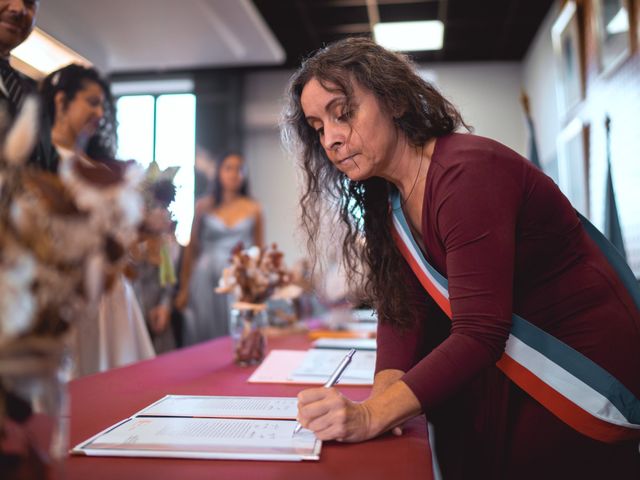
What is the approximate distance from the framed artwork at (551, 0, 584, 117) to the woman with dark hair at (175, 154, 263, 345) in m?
2.58

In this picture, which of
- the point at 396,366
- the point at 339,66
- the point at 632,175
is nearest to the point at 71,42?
the point at 339,66

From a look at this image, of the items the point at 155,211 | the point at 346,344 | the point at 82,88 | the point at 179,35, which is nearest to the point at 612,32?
the point at 346,344

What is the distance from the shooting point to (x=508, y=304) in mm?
932

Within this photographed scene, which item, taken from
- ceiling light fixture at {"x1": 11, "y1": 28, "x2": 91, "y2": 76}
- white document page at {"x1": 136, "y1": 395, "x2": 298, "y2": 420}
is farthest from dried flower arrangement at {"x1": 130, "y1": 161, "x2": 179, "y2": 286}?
ceiling light fixture at {"x1": 11, "y1": 28, "x2": 91, "y2": 76}

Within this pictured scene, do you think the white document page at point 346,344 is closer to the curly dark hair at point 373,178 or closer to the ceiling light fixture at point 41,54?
the curly dark hair at point 373,178

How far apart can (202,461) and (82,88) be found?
1558 mm

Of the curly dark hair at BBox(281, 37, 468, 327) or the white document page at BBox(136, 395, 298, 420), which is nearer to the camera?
the white document page at BBox(136, 395, 298, 420)

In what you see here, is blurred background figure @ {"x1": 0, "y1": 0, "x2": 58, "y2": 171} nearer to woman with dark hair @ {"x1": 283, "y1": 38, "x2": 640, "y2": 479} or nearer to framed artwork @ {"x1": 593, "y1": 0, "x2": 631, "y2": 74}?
woman with dark hair @ {"x1": 283, "y1": 38, "x2": 640, "y2": 479}

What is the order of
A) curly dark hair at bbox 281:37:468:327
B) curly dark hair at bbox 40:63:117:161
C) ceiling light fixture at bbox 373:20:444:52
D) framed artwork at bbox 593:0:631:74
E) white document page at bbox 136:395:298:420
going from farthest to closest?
ceiling light fixture at bbox 373:20:444:52 → framed artwork at bbox 593:0:631:74 → curly dark hair at bbox 40:63:117:161 → curly dark hair at bbox 281:37:468:327 → white document page at bbox 136:395:298:420

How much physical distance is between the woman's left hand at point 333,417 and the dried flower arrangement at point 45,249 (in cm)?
40

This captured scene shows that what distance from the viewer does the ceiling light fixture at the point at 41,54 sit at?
1676 mm

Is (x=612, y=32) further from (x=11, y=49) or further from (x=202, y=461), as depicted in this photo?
(x=202, y=461)

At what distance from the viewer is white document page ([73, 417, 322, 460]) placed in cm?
76

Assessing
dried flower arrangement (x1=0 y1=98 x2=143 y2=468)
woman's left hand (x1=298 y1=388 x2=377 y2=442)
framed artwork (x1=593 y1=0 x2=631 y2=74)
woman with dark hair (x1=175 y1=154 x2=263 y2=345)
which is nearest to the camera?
dried flower arrangement (x1=0 y1=98 x2=143 y2=468)
